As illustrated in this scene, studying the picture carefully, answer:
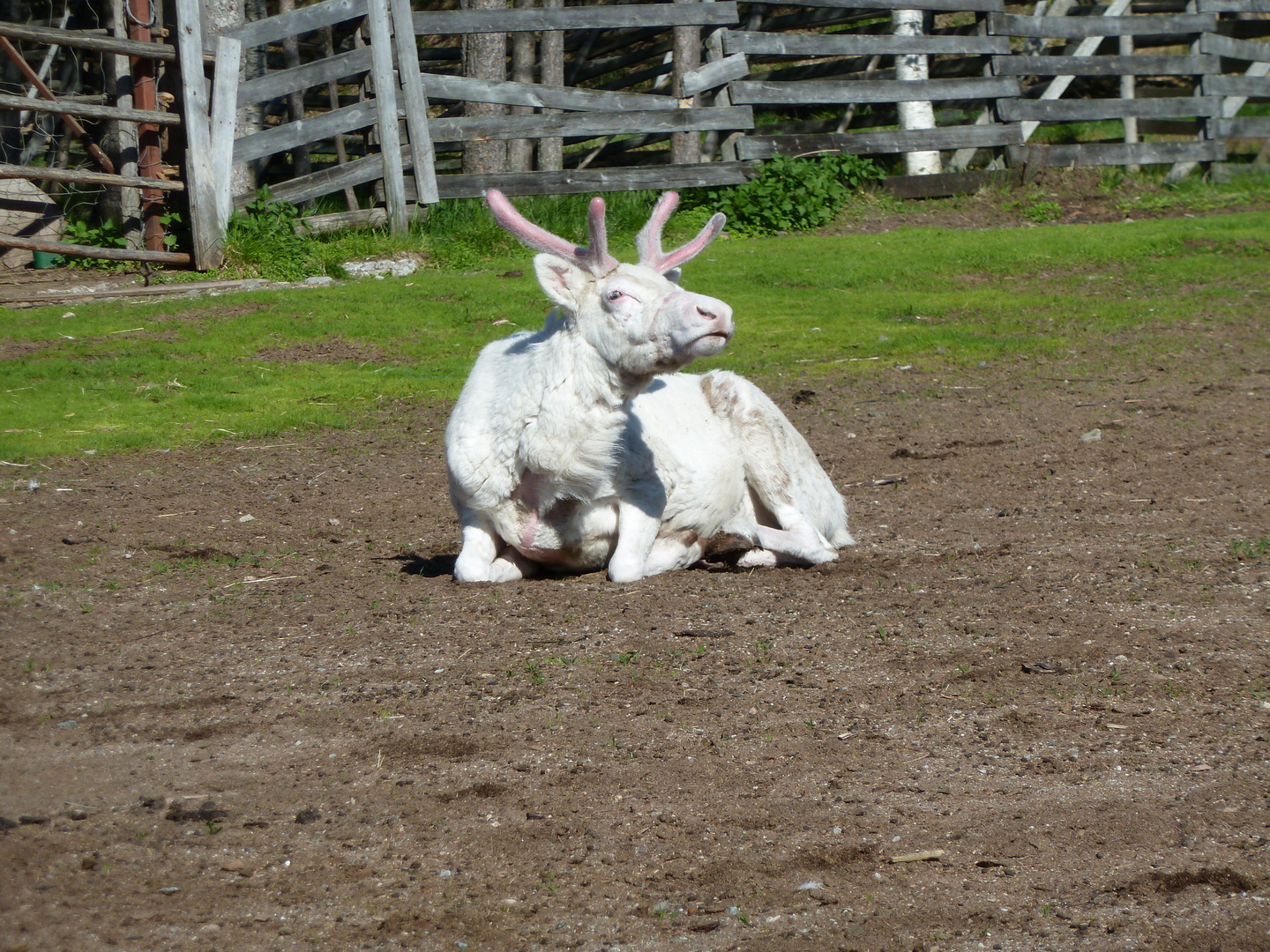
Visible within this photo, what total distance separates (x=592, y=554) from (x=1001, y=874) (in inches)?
108

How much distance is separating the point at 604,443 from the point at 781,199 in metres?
10.3

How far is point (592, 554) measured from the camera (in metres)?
5.39

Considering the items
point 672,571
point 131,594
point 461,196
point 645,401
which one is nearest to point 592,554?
point 672,571

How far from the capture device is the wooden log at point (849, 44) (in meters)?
14.7

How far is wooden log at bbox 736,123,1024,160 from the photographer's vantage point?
1467 cm

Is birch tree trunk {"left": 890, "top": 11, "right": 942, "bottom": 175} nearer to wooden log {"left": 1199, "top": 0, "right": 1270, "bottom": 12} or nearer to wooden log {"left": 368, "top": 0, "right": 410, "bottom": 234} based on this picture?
wooden log {"left": 1199, "top": 0, "right": 1270, "bottom": 12}

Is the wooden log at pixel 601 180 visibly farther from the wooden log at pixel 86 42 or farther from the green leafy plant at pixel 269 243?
the wooden log at pixel 86 42

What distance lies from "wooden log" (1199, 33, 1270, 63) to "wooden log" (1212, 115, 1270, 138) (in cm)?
70

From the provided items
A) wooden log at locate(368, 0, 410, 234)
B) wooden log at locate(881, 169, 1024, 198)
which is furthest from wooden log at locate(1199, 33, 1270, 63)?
wooden log at locate(368, 0, 410, 234)

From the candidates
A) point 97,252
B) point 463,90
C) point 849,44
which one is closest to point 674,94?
point 849,44

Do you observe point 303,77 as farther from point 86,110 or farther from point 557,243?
point 557,243

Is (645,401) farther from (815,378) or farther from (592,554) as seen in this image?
(815,378)

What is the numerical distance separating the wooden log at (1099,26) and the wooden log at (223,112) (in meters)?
9.18

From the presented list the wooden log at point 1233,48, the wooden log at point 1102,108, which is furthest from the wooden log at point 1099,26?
the wooden log at point 1102,108
